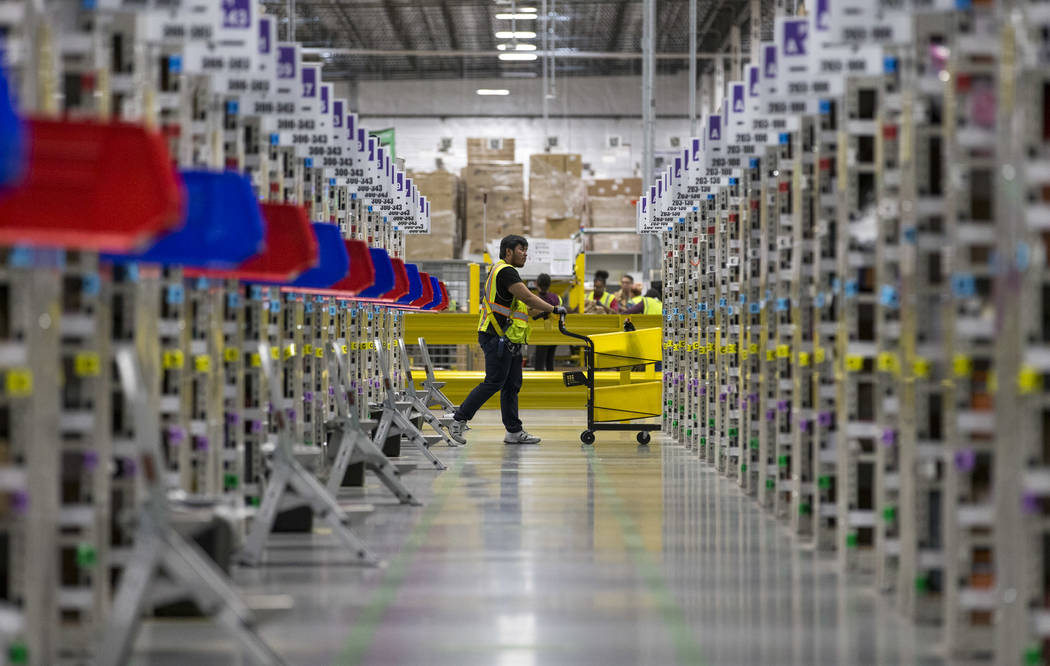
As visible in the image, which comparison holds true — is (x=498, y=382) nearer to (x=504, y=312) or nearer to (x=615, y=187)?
(x=504, y=312)

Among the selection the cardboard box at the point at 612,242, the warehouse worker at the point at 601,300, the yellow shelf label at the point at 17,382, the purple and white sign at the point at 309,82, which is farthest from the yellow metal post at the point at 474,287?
the yellow shelf label at the point at 17,382

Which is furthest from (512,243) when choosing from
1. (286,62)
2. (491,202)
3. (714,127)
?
(491,202)

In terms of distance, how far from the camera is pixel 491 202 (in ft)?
84.9

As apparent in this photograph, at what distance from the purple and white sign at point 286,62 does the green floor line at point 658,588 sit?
10.9ft

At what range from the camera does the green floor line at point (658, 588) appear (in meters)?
4.74

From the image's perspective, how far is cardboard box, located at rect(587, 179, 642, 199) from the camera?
26.8 metres

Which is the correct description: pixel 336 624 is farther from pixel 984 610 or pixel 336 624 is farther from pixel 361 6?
pixel 361 6

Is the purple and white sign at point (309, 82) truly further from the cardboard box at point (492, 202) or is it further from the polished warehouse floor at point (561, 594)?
the cardboard box at point (492, 202)

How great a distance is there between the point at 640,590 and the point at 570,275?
49.2ft

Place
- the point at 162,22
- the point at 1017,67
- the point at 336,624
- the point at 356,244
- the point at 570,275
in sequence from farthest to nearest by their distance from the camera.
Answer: the point at 570,275 → the point at 356,244 → the point at 162,22 → the point at 336,624 → the point at 1017,67

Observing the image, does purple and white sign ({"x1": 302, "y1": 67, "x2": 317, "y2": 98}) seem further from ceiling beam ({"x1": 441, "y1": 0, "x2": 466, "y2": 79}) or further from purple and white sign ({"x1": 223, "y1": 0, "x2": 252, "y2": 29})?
ceiling beam ({"x1": 441, "y1": 0, "x2": 466, "y2": 79})

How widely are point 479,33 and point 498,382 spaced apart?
1763cm

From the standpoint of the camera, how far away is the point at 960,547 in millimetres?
4578

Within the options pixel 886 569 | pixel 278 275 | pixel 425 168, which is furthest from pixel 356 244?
pixel 425 168
